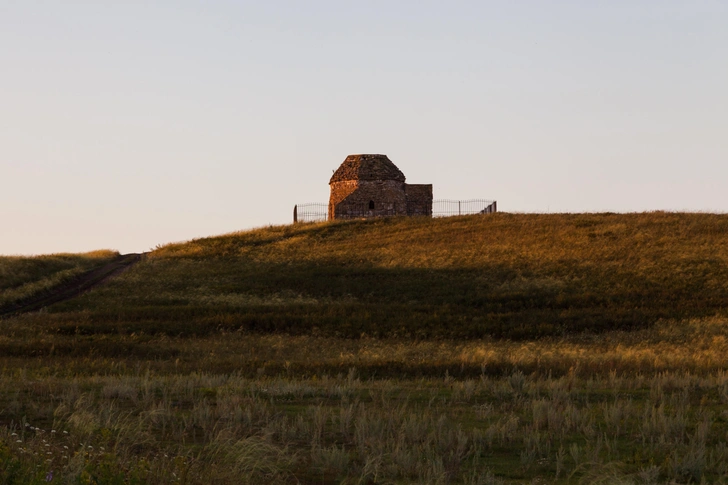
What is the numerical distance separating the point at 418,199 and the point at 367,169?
5915 mm

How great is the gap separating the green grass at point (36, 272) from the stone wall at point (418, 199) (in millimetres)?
26742

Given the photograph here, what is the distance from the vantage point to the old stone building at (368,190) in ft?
217

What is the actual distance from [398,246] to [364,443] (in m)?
41.5

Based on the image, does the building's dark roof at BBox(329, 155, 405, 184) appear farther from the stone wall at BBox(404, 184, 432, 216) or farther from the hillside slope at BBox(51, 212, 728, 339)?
the hillside slope at BBox(51, 212, 728, 339)

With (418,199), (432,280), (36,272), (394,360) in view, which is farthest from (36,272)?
(418,199)

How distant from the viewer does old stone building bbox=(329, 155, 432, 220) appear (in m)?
66.2

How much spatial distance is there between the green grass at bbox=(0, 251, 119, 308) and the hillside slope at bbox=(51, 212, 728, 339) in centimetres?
327

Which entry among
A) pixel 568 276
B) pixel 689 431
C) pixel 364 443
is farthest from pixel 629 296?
pixel 364 443

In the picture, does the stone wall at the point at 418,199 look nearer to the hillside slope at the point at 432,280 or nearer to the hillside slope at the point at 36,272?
the hillside slope at the point at 432,280

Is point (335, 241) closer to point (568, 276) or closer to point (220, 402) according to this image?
point (568, 276)

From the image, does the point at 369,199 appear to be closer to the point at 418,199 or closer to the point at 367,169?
the point at 367,169

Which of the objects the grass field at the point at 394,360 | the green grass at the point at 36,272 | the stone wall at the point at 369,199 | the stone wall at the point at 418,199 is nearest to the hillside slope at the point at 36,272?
the green grass at the point at 36,272

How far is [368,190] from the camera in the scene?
66500 mm

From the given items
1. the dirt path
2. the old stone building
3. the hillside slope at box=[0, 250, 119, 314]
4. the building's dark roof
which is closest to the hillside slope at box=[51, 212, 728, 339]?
the dirt path
